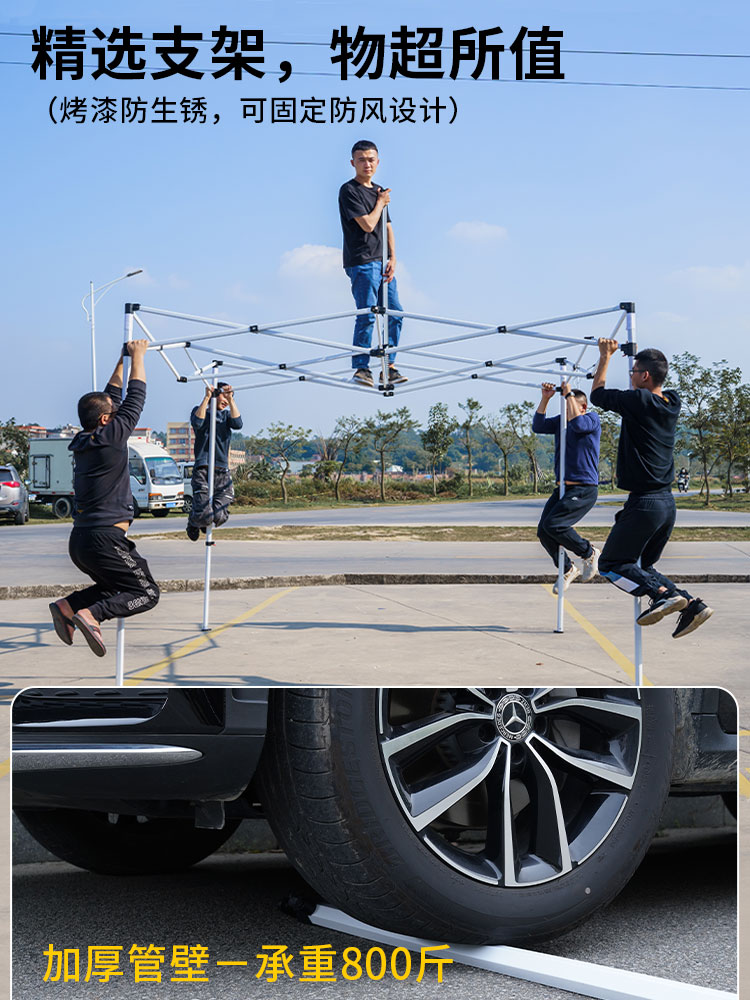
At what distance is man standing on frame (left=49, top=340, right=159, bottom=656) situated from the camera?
595 cm

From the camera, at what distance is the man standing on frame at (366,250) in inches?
306

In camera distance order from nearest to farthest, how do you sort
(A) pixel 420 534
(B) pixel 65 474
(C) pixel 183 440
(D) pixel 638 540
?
(D) pixel 638 540
(C) pixel 183 440
(A) pixel 420 534
(B) pixel 65 474

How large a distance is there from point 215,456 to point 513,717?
6.28 m

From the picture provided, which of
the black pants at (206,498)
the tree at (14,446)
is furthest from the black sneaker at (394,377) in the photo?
the tree at (14,446)

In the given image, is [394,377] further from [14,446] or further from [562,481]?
[14,446]

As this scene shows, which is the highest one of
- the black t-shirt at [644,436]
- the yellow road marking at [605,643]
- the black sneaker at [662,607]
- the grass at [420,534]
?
the black t-shirt at [644,436]

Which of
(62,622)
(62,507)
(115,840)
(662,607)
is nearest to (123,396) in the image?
(62,622)

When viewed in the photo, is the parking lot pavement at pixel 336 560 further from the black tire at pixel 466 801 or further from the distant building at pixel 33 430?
the distant building at pixel 33 430

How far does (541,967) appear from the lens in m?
2.46

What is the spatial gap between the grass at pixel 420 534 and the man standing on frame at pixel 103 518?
14181 millimetres

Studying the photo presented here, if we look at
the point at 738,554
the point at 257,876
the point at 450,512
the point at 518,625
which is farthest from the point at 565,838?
the point at 450,512

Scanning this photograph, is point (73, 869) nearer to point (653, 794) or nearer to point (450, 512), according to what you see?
point (653, 794)

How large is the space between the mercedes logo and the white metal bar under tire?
49 centimetres

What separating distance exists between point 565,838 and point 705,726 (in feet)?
1.37
